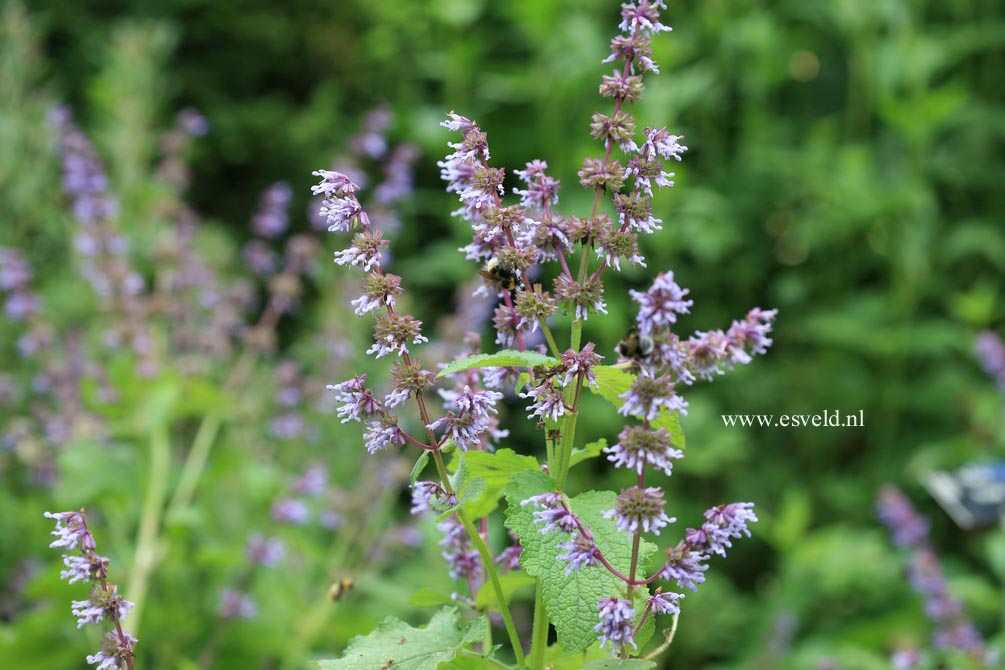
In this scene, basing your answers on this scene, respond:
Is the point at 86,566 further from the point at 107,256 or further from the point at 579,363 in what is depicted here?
the point at 107,256

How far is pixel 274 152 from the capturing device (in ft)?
18.3

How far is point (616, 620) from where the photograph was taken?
1.01m

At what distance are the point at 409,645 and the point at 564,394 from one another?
0.32 m

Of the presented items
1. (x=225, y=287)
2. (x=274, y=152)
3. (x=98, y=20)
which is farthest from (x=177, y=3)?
(x=225, y=287)

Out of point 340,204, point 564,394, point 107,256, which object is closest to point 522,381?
point 564,394

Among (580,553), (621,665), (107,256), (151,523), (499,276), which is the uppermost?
(107,256)

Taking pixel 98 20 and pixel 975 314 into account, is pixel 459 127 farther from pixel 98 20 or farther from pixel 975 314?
pixel 98 20

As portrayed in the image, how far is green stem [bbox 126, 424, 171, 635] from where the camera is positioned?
2382mm

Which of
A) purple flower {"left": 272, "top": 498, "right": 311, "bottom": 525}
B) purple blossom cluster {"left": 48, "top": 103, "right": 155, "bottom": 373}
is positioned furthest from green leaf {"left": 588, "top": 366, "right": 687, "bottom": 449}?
purple blossom cluster {"left": 48, "top": 103, "right": 155, "bottom": 373}

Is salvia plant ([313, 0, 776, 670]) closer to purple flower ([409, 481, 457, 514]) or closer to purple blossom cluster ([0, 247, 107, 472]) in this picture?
purple flower ([409, 481, 457, 514])

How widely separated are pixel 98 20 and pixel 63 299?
256cm

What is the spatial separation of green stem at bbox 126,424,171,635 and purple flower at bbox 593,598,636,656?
1.50 meters

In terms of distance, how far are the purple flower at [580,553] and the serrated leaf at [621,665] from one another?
0.11 metres

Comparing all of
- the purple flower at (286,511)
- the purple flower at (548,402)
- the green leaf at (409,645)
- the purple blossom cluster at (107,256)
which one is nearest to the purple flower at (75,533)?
the green leaf at (409,645)
